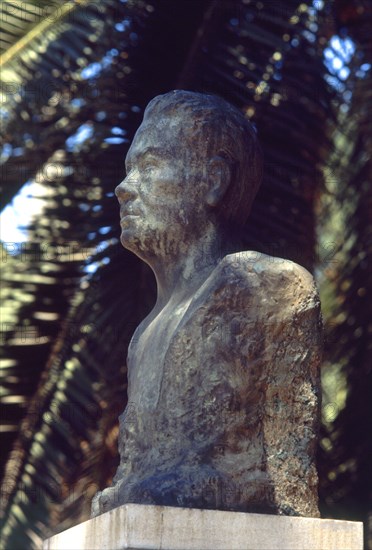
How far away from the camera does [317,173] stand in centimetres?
1261

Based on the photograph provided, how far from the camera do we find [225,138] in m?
7.23

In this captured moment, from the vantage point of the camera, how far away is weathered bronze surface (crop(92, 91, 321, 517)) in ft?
21.3

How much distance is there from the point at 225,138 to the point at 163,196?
1.34 feet

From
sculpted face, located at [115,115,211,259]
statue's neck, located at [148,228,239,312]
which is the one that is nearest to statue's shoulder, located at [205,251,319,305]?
statue's neck, located at [148,228,239,312]

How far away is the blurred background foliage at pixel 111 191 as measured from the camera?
12.2 m

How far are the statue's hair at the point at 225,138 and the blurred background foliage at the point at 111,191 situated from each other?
4619 millimetres

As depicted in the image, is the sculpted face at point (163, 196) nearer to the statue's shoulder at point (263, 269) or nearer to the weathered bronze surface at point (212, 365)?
the weathered bronze surface at point (212, 365)

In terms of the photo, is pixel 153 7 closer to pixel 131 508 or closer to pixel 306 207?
pixel 306 207

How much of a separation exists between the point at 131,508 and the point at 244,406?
81 cm

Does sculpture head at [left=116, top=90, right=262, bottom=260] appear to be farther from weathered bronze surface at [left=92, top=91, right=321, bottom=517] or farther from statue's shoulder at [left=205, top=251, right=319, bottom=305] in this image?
statue's shoulder at [left=205, top=251, right=319, bottom=305]

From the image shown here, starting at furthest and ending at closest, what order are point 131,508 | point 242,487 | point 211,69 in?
point 211,69
point 242,487
point 131,508

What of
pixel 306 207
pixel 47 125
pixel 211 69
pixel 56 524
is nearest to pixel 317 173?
pixel 306 207

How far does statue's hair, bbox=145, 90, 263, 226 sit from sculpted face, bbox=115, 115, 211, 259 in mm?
70

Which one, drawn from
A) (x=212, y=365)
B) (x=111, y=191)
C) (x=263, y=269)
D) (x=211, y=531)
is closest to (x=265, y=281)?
(x=263, y=269)
